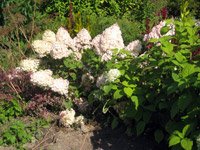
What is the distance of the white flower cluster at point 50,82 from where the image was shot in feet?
16.2

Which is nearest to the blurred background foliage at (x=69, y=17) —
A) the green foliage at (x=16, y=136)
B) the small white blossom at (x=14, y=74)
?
the small white blossom at (x=14, y=74)

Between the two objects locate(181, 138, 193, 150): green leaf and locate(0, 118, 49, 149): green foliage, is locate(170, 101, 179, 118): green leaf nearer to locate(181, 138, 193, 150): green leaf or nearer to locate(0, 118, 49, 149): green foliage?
locate(181, 138, 193, 150): green leaf

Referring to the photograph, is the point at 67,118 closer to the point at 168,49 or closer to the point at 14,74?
the point at 14,74

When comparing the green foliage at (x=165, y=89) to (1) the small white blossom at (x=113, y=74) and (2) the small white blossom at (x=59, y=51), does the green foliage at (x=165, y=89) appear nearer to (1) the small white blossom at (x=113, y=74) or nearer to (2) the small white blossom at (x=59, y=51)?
(1) the small white blossom at (x=113, y=74)

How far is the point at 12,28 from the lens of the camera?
21.1 feet

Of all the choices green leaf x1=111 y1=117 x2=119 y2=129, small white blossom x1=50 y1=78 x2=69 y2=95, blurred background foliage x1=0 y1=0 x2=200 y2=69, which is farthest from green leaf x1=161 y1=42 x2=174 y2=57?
blurred background foliage x1=0 y1=0 x2=200 y2=69

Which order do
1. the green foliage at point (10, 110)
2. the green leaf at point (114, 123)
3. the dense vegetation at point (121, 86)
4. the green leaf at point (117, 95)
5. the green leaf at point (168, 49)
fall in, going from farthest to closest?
the green foliage at point (10, 110) < the green leaf at point (114, 123) < the green leaf at point (117, 95) < the green leaf at point (168, 49) < the dense vegetation at point (121, 86)

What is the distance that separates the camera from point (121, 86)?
4.39 metres

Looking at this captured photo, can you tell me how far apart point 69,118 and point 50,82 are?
46 cm

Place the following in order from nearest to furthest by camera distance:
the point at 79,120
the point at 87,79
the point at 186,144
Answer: the point at 186,144 < the point at 79,120 < the point at 87,79

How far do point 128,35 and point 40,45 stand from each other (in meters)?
1.75

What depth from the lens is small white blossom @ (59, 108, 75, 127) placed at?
4.88 m

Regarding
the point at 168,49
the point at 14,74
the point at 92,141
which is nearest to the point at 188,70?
the point at 168,49

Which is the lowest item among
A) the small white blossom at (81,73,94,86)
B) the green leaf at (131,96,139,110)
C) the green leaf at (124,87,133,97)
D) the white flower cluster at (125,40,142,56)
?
the small white blossom at (81,73,94,86)
